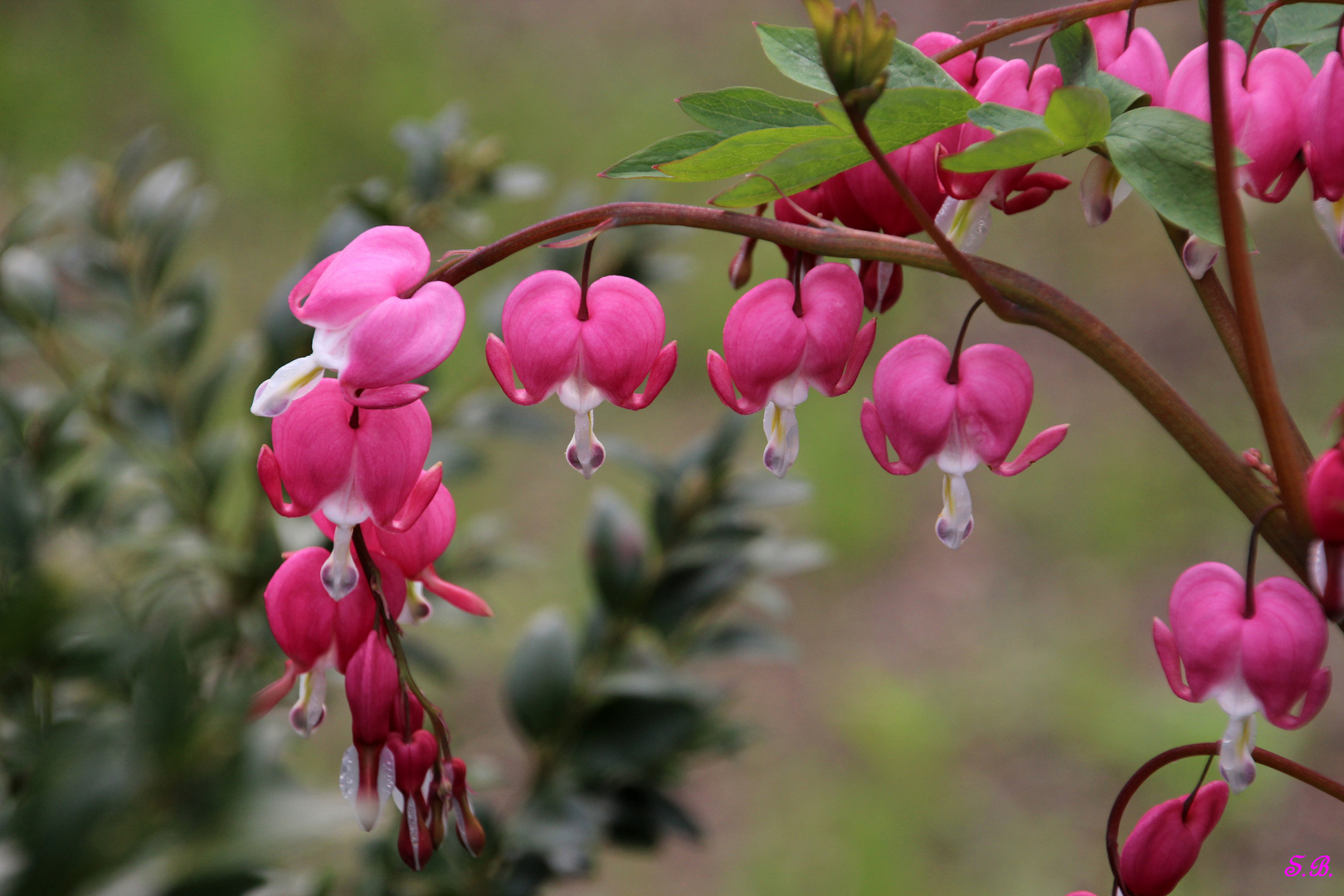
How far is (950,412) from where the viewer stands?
47cm

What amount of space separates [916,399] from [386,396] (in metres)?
0.21

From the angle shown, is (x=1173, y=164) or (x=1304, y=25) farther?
(x=1304, y=25)

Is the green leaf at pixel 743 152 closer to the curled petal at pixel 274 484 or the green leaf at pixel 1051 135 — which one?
the green leaf at pixel 1051 135

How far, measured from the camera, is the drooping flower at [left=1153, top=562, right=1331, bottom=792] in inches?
16.7

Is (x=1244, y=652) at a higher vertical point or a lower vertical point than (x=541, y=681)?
higher

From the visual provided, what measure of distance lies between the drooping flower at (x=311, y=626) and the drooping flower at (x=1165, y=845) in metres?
0.34

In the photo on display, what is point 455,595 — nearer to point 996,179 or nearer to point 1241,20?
point 996,179

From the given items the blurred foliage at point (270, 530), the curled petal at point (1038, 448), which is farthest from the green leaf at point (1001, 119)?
the blurred foliage at point (270, 530)

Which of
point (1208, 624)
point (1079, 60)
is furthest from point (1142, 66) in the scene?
point (1208, 624)

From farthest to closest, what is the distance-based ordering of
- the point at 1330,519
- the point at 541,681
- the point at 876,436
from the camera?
the point at 541,681
the point at 876,436
the point at 1330,519

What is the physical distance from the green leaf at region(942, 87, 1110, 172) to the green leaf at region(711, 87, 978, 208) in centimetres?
3

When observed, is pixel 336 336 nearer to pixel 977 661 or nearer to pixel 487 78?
pixel 977 661

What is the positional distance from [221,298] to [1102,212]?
2826 millimetres

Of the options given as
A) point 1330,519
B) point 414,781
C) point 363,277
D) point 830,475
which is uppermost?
point 363,277
